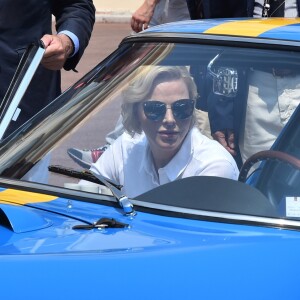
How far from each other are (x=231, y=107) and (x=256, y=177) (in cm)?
26

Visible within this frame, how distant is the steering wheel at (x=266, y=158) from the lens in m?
2.66

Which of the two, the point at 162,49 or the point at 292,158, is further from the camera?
the point at 162,49

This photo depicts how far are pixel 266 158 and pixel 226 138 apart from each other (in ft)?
0.49

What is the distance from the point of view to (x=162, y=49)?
10.1 ft

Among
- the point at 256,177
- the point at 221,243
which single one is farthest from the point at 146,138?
the point at 221,243

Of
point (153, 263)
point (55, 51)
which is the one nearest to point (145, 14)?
point (55, 51)

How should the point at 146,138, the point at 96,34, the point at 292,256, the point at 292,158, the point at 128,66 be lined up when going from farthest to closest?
the point at 96,34 < the point at 128,66 < the point at 146,138 < the point at 292,158 < the point at 292,256

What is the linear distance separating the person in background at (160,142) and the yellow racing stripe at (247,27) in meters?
0.18

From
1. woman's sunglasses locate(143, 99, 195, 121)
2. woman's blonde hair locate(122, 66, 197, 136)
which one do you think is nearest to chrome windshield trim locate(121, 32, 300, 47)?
woman's blonde hair locate(122, 66, 197, 136)

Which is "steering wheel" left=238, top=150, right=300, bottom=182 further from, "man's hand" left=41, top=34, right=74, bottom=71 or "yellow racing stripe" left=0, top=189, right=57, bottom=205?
"man's hand" left=41, top=34, right=74, bottom=71

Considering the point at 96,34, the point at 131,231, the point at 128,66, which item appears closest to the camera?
the point at 131,231

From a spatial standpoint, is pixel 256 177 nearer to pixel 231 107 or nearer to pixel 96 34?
pixel 231 107

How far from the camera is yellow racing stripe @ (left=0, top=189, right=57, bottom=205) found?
2705 millimetres

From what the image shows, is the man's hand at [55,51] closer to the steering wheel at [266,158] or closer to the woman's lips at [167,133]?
the woman's lips at [167,133]
